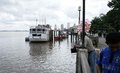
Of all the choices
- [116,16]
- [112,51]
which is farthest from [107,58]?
[116,16]

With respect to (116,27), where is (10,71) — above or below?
below

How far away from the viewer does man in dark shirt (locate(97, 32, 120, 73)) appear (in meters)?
4.02

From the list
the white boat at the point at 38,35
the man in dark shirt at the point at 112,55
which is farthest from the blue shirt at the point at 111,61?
the white boat at the point at 38,35

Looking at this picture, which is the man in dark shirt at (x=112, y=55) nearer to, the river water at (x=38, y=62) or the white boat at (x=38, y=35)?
the river water at (x=38, y=62)

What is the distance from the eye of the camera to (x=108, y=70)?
4.12 meters

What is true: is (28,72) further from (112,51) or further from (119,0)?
(119,0)

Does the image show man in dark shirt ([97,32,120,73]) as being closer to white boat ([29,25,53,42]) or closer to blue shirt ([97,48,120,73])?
blue shirt ([97,48,120,73])

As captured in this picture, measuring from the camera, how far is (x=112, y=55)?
4.09 m

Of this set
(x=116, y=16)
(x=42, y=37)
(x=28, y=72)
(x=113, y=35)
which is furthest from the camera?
(x=42, y=37)

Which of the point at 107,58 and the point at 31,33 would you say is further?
the point at 31,33

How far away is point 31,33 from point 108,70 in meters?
67.3

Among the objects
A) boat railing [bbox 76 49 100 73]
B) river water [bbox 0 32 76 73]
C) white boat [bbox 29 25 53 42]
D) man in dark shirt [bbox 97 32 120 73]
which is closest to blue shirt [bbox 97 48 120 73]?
man in dark shirt [bbox 97 32 120 73]

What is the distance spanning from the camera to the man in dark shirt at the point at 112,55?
402 cm

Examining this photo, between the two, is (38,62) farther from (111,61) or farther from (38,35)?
(38,35)
